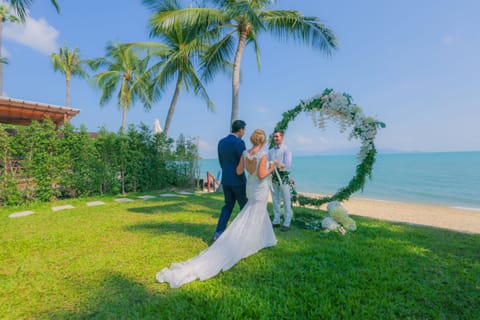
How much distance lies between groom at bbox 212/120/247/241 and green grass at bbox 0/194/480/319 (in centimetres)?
85

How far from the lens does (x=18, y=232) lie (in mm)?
4234

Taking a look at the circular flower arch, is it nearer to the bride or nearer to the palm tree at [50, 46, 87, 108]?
the bride

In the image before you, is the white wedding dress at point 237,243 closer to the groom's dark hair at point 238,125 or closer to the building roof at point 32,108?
the groom's dark hair at point 238,125

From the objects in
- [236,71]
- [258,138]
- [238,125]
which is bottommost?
[258,138]

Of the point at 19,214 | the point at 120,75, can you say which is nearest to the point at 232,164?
the point at 19,214

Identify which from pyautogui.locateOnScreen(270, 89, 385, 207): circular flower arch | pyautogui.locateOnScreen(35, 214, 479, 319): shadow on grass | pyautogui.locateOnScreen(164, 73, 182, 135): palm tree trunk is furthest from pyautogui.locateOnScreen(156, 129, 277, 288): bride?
pyautogui.locateOnScreen(164, 73, 182, 135): palm tree trunk

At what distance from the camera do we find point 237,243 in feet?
10.1

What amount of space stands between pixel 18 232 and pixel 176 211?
9.92 ft

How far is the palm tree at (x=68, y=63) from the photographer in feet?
79.3

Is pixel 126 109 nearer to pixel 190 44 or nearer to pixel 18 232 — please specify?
pixel 190 44

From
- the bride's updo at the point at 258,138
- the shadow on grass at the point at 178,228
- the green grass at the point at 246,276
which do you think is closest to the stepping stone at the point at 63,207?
the green grass at the point at 246,276

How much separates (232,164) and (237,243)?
1225 millimetres

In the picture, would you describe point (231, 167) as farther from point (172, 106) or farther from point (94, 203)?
point (172, 106)

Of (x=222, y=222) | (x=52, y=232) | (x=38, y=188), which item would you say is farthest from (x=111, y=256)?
(x=38, y=188)
